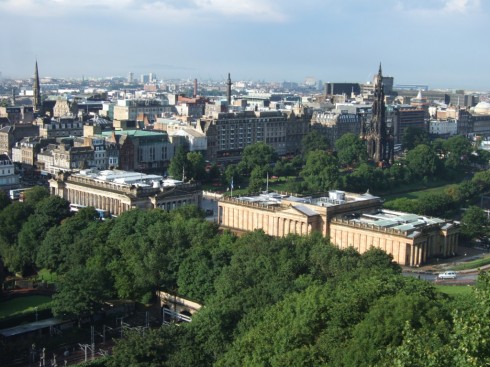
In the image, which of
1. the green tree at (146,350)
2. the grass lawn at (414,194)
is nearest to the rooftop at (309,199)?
the grass lawn at (414,194)

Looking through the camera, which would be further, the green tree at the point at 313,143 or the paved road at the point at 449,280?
the green tree at the point at 313,143

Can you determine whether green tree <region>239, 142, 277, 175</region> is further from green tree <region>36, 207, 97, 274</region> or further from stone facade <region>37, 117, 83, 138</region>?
green tree <region>36, 207, 97, 274</region>

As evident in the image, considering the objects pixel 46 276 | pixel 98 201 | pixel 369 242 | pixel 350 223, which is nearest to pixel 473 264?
pixel 369 242

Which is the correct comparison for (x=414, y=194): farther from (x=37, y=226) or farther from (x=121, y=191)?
(x=37, y=226)

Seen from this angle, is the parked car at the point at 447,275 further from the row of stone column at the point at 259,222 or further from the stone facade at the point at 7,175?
the stone facade at the point at 7,175

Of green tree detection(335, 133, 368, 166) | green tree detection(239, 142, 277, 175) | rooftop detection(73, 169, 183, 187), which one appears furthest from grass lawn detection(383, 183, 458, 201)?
rooftop detection(73, 169, 183, 187)

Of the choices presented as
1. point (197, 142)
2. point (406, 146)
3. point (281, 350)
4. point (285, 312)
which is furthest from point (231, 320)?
point (406, 146)
